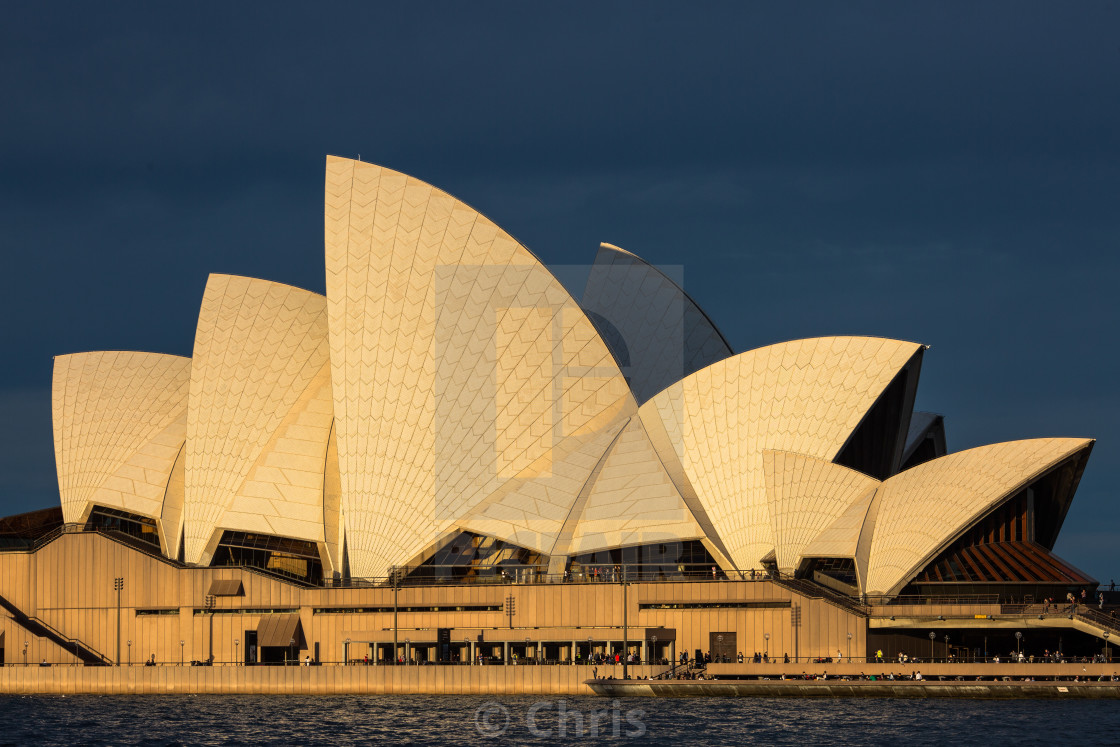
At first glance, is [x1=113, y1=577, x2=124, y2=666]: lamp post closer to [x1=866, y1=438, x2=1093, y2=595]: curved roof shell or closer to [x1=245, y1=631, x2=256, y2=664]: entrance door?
[x1=245, y1=631, x2=256, y2=664]: entrance door

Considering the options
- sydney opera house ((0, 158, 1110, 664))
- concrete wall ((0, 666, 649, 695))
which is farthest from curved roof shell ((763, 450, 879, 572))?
concrete wall ((0, 666, 649, 695))

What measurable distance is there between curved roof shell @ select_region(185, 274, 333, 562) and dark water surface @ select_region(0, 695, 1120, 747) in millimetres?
12119

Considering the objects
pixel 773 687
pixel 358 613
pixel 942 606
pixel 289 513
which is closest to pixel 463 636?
pixel 358 613

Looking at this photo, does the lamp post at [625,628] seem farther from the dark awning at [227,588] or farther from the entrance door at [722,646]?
the dark awning at [227,588]

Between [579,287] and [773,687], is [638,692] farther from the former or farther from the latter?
[579,287]

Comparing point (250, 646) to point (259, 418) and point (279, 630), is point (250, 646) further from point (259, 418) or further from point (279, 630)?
point (259, 418)

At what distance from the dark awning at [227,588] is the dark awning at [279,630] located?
1.70 m

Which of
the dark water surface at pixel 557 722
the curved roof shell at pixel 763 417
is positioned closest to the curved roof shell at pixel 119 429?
the dark water surface at pixel 557 722

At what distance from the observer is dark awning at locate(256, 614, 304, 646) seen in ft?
225

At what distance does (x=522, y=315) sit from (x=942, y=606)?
22.2 m

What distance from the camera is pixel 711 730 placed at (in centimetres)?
4722

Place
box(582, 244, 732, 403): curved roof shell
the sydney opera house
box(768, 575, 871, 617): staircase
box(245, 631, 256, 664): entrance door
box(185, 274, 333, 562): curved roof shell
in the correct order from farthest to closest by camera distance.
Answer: box(582, 244, 732, 403): curved roof shell → box(185, 274, 333, 562): curved roof shell → box(245, 631, 256, 664): entrance door → the sydney opera house → box(768, 575, 871, 617): staircase

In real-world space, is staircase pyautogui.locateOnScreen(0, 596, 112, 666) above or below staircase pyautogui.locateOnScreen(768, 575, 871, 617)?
below

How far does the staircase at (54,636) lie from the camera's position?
7100 cm
